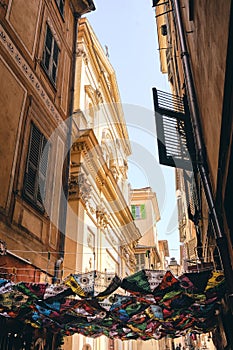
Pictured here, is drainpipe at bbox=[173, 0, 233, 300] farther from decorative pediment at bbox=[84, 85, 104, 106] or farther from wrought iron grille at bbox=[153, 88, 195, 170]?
decorative pediment at bbox=[84, 85, 104, 106]

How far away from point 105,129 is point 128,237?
28.5 ft

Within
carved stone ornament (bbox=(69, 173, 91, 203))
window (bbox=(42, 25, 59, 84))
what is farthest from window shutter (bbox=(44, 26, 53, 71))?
carved stone ornament (bbox=(69, 173, 91, 203))

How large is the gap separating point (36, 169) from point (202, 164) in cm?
448

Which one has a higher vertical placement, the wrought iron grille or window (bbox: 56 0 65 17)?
window (bbox: 56 0 65 17)

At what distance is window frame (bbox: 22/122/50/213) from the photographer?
28.4 ft

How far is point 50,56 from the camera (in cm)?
1144

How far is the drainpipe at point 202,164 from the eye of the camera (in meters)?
4.84

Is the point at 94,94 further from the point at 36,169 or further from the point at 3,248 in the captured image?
the point at 3,248

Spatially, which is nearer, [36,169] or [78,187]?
[36,169]

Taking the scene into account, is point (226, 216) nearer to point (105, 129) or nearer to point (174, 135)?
point (174, 135)

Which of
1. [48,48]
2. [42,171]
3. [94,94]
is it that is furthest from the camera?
[94,94]

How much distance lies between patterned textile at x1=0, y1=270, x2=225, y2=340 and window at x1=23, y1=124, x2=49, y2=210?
2.81 meters

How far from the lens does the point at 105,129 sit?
22906 millimetres

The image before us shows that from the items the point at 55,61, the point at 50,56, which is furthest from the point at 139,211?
the point at 50,56
